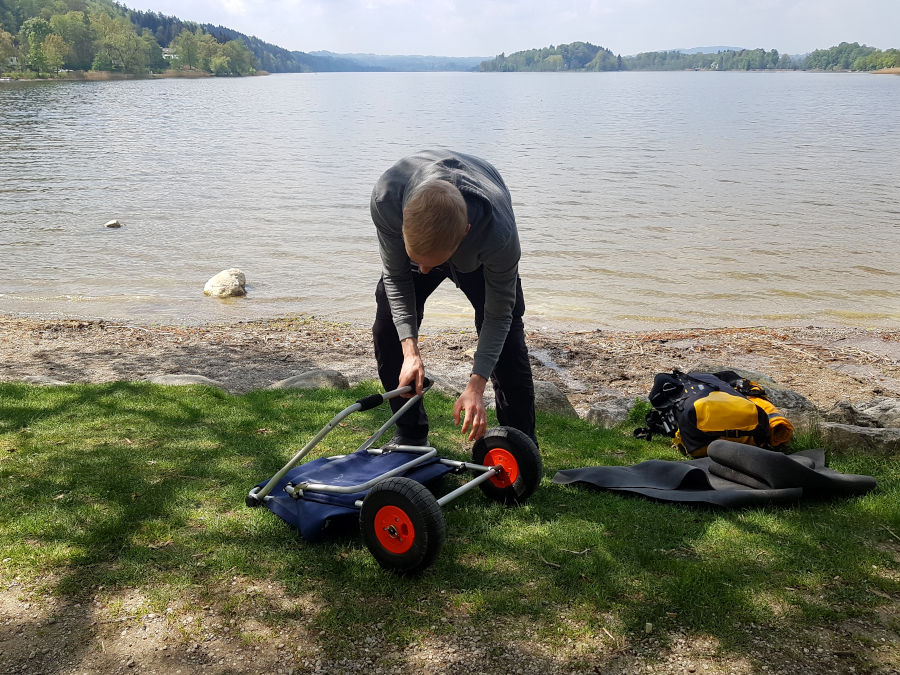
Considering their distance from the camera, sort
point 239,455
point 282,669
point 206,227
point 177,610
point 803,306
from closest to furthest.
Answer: point 282,669
point 177,610
point 239,455
point 803,306
point 206,227

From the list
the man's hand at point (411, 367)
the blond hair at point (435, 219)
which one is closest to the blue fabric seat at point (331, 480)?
the man's hand at point (411, 367)

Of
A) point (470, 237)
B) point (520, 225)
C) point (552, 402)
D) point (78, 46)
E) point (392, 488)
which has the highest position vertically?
point (78, 46)

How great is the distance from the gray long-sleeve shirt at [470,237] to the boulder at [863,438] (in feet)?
9.66

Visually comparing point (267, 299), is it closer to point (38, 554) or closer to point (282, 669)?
point (38, 554)

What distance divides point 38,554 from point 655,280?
528 inches

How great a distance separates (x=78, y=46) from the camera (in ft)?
416

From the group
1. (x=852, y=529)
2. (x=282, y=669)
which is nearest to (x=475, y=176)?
(x=282, y=669)

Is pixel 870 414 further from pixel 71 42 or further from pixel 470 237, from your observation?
pixel 71 42

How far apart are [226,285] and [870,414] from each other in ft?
37.7

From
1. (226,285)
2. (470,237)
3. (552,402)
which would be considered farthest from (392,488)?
(226,285)

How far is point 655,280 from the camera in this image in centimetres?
1511

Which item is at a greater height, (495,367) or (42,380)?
(495,367)

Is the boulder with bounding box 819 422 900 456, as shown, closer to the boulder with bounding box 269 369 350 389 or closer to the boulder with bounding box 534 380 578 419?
the boulder with bounding box 534 380 578 419

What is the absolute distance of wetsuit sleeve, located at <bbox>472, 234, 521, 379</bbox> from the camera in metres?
3.71
